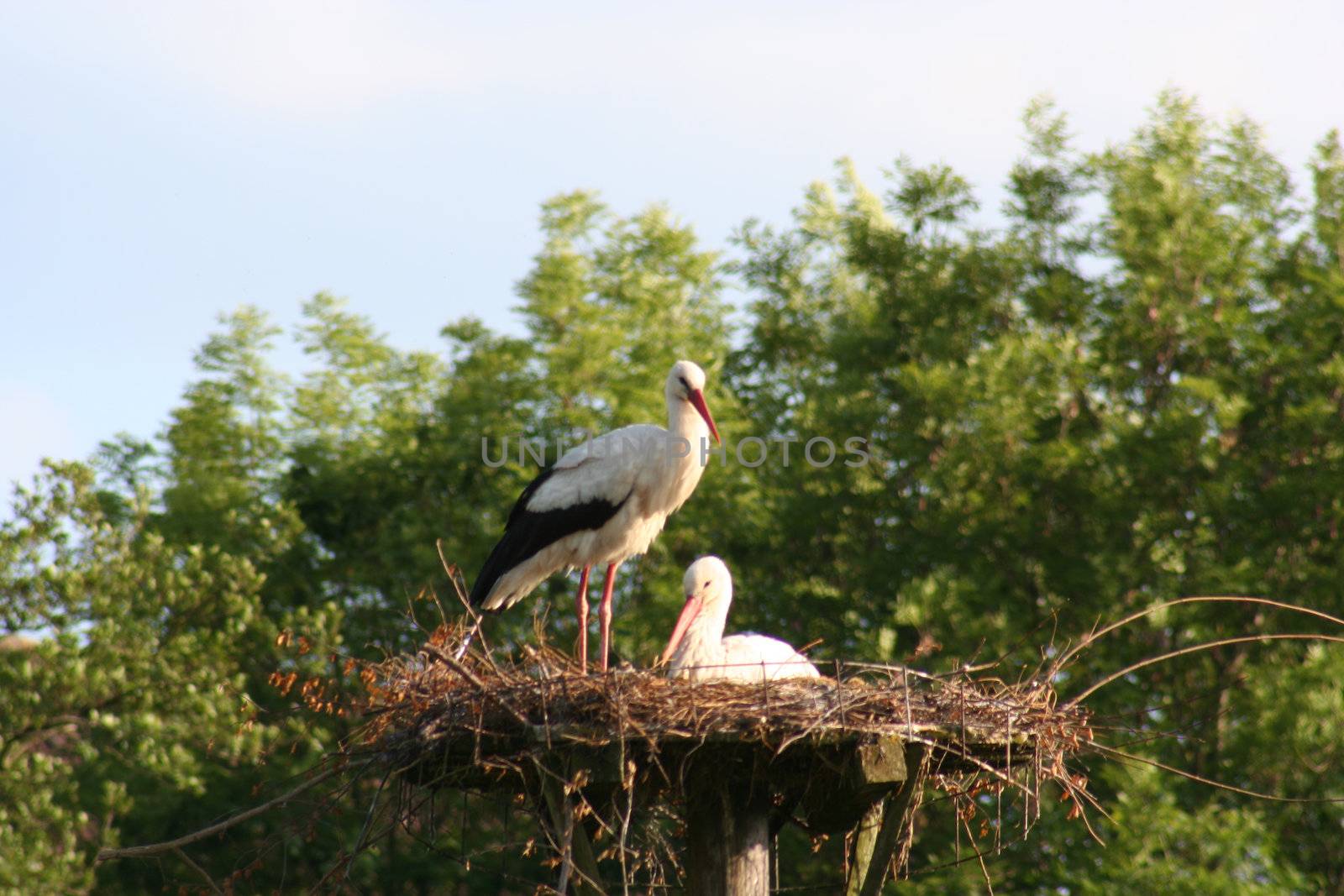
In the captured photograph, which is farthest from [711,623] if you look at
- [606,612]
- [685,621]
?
[606,612]

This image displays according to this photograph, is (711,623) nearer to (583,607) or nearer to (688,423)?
(583,607)

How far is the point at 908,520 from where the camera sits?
1725cm

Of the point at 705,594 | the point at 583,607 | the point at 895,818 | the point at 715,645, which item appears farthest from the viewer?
the point at 583,607

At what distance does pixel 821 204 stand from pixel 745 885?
2139 cm

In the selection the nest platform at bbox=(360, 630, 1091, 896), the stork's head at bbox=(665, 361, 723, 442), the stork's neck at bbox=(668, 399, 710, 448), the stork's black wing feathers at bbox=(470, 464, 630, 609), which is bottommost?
the nest platform at bbox=(360, 630, 1091, 896)

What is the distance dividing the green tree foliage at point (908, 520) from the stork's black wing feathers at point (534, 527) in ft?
12.1

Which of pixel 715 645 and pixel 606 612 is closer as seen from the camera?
pixel 715 645

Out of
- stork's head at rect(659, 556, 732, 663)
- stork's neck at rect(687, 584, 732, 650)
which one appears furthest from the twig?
stork's head at rect(659, 556, 732, 663)

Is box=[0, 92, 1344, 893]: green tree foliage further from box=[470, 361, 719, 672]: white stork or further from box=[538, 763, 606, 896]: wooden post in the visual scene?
box=[538, 763, 606, 896]: wooden post

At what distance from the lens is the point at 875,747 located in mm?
5027

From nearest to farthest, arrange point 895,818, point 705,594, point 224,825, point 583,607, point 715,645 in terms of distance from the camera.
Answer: point 224,825
point 895,818
point 715,645
point 705,594
point 583,607

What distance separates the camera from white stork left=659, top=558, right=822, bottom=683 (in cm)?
680

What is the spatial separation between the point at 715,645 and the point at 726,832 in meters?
2.14

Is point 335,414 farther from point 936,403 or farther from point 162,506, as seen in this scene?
point 936,403
